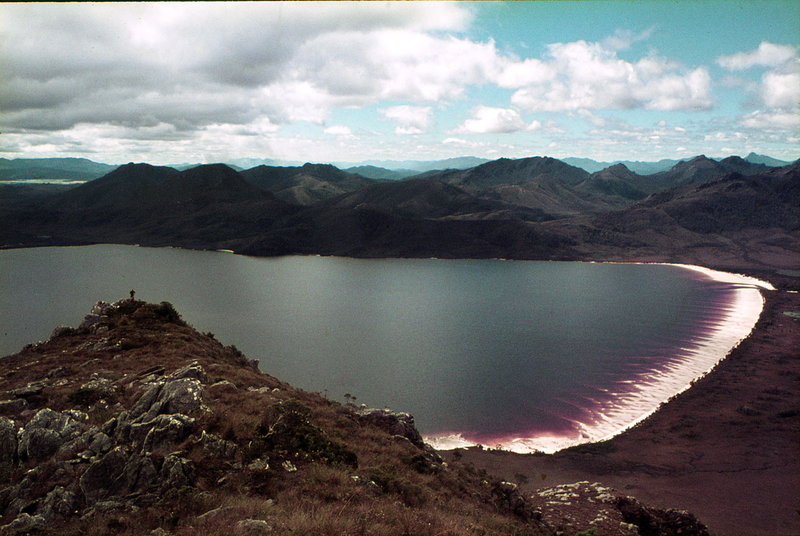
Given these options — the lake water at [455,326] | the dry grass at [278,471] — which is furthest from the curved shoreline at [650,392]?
the dry grass at [278,471]

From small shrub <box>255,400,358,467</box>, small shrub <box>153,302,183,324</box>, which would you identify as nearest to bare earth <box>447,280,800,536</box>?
small shrub <box>255,400,358,467</box>

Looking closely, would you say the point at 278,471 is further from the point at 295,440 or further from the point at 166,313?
the point at 166,313

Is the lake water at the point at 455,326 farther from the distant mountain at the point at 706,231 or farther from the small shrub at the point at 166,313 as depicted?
the distant mountain at the point at 706,231

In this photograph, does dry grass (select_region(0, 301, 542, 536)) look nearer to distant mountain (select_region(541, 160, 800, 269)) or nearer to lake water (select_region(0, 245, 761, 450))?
lake water (select_region(0, 245, 761, 450))

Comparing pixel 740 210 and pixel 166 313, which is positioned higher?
pixel 740 210

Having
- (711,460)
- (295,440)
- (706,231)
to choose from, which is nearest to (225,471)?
(295,440)

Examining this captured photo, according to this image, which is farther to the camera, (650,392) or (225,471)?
(650,392)
